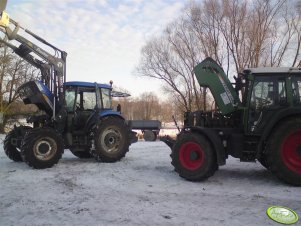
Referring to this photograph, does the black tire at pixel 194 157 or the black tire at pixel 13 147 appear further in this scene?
the black tire at pixel 13 147

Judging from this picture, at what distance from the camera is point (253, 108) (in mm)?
8703

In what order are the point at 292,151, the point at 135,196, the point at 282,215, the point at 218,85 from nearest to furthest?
1. the point at 282,215
2. the point at 135,196
3. the point at 292,151
4. the point at 218,85

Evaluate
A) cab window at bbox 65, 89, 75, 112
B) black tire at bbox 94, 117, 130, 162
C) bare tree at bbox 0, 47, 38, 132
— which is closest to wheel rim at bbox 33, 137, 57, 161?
black tire at bbox 94, 117, 130, 162

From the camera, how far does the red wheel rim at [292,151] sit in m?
8.13

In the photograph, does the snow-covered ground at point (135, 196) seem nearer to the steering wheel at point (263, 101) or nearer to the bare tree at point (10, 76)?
the steering wheel at point (263, 101)

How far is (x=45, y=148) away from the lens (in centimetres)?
1044

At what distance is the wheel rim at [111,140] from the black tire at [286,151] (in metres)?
5.31

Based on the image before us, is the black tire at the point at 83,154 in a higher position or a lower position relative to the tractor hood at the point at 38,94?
lower

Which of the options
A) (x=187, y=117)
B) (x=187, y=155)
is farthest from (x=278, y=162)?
(x=187, y=117)

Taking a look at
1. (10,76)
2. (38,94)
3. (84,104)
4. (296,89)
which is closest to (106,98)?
(84,104)

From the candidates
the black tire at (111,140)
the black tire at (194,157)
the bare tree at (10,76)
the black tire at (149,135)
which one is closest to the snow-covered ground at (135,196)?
the black tire at (194,157)

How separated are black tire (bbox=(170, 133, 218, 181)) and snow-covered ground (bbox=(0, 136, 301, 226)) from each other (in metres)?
0.22

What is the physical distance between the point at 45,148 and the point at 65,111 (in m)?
1.58

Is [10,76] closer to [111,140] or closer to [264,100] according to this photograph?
[111,140]
